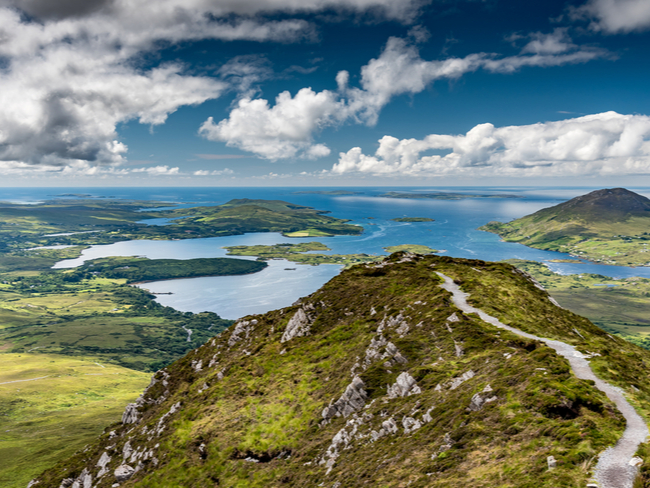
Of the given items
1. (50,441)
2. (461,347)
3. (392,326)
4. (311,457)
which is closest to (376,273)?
(392,326)

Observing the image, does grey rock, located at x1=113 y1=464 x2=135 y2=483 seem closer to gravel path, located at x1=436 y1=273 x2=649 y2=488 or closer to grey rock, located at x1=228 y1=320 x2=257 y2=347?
grey rock, located at x1=228 y1=320 x2=257 y2=347

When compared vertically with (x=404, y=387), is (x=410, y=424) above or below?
below

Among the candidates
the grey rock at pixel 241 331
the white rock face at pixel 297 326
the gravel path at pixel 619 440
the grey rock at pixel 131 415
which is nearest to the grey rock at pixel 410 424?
the gravel path at pixel 619 440

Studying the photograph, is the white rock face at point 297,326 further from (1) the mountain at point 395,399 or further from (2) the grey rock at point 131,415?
(2) the grey rock at point 131,415

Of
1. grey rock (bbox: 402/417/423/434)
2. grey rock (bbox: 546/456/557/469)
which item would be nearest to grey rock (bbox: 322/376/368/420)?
grey rock (bbox: 402/417/423/434)

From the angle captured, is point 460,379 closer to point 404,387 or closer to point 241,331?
point 404,387

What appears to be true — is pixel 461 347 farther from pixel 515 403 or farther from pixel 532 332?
pixel 515 403

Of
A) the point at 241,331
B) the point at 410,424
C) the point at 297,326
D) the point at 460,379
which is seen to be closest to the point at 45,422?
the point at 241,331
